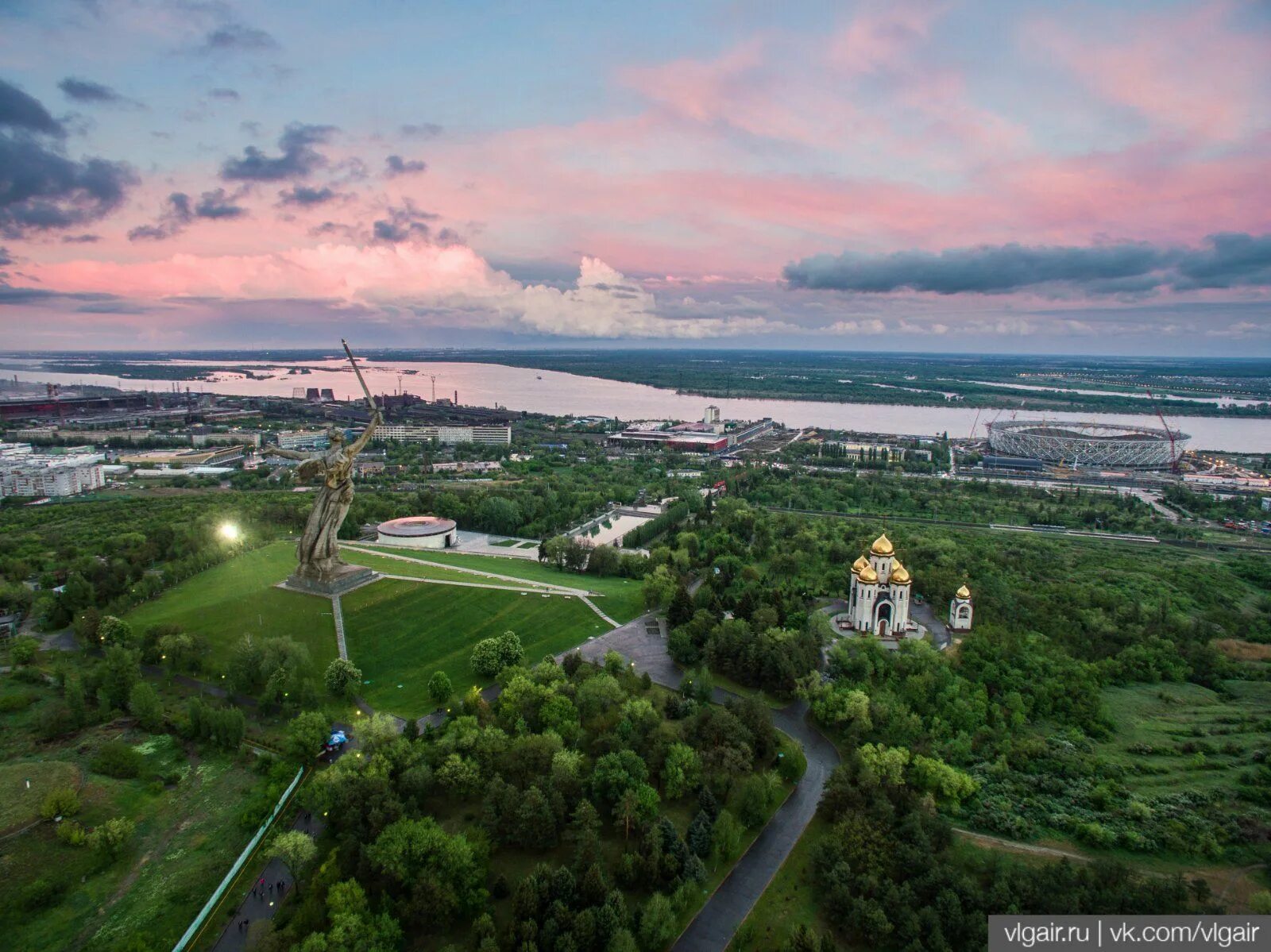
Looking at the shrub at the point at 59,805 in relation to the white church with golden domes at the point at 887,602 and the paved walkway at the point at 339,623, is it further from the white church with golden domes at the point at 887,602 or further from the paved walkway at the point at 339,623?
the white church with golden domes at the point at 887,602

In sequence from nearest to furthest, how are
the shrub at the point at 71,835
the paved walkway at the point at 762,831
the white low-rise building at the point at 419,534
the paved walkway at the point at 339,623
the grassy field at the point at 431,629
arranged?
the paved walkway at the point at 762,831
the shrub at the point at 71,835
the grassy field at the point at 431,629
the paved walkway at the point at 339,623
the white low-rise building at the point at 419,534

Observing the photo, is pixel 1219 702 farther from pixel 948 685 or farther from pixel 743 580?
pixel 743 580

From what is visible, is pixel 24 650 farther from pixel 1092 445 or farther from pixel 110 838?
pixel 1092 445

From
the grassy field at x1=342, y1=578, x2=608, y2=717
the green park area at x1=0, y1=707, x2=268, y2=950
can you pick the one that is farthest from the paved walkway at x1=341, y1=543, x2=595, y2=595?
the green park area at x1=0, y1=707, x2=268, y2=950

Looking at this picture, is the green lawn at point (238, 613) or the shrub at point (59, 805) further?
the green lawn at point (238, 613)

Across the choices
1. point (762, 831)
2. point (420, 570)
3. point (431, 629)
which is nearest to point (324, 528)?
point (420, 570)

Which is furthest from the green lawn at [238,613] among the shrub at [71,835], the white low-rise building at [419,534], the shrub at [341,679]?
the white low-rise building at [419,534]

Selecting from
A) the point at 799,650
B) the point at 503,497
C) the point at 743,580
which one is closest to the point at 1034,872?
the point at 799,650
